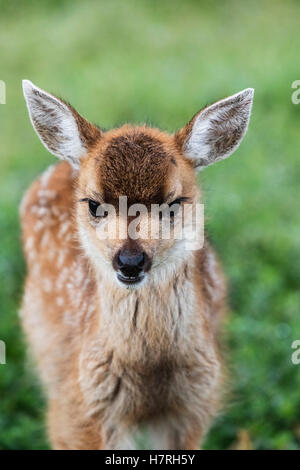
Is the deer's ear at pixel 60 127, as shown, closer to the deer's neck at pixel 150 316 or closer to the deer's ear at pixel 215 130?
the deer's ear at pixel 215 130

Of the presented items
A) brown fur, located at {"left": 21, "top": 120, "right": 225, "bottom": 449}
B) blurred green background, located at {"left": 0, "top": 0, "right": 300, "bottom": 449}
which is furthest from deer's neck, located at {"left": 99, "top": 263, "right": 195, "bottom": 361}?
blurred green background, located at {"left": 0, "top": 0, "right": 300, "bottom": 449}

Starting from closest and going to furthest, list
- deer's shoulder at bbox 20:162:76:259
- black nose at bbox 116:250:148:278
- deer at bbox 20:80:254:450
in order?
black nose at bbox 116:250:148:278 → deer at bbox 20:80:254:450 → deer's shoulder at bbox 20:162:76:259

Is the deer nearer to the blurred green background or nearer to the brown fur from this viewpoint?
the brown fur

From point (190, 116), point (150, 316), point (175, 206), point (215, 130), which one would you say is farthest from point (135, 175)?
point (190, 116)

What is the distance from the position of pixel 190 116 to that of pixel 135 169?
466cm

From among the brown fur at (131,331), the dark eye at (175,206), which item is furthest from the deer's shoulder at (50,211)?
the dark eye at (175,206)

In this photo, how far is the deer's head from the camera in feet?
9.92

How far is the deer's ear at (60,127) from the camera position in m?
3.29

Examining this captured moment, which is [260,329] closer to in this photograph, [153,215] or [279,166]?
[153,215]

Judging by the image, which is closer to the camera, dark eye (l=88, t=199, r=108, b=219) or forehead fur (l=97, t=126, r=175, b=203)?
forehead fur (l=97, t=126, r=175, b=203)

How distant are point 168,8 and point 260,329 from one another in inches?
247

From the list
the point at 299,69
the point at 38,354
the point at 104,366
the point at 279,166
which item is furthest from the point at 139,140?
the point at 299,69

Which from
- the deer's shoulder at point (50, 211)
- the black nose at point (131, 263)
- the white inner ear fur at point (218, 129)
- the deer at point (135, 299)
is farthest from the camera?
the deer's shoulder at point (50, 211)

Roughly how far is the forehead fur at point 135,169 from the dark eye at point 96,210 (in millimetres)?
70
